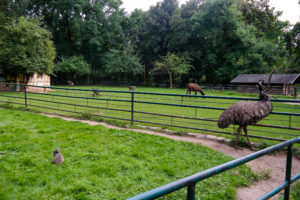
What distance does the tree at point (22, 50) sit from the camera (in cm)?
2386

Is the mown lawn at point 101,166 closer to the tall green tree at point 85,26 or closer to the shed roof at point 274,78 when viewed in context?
the shed roof at point 274,78

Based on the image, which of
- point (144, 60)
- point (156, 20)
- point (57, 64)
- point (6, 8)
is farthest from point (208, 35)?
point (6, 8)

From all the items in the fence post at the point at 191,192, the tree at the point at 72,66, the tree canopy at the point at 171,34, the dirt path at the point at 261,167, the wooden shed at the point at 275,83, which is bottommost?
the dirt path at the point at 261,167

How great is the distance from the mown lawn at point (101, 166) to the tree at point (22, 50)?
20.7 m

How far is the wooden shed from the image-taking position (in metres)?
26.8

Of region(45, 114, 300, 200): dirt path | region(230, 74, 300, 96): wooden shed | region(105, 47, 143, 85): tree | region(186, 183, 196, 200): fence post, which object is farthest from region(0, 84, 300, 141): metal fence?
region(105, 47, 143, 85): tree

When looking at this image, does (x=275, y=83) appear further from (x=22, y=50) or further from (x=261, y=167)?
(x=22, y=50)

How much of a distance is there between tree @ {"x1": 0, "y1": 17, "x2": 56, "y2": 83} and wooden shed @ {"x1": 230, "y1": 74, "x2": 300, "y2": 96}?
2672 centimetres

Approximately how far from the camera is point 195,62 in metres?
47.8

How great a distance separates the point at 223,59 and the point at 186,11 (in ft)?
43.4

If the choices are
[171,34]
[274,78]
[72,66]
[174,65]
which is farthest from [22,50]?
[171,34]

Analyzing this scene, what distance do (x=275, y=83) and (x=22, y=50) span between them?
31.2 metres

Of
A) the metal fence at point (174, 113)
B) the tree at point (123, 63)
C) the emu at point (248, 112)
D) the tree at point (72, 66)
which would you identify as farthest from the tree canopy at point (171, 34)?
the emu at point (248, 112)

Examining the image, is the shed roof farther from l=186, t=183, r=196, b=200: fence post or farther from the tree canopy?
l=186, t=183, r=196, b=200: fence post
